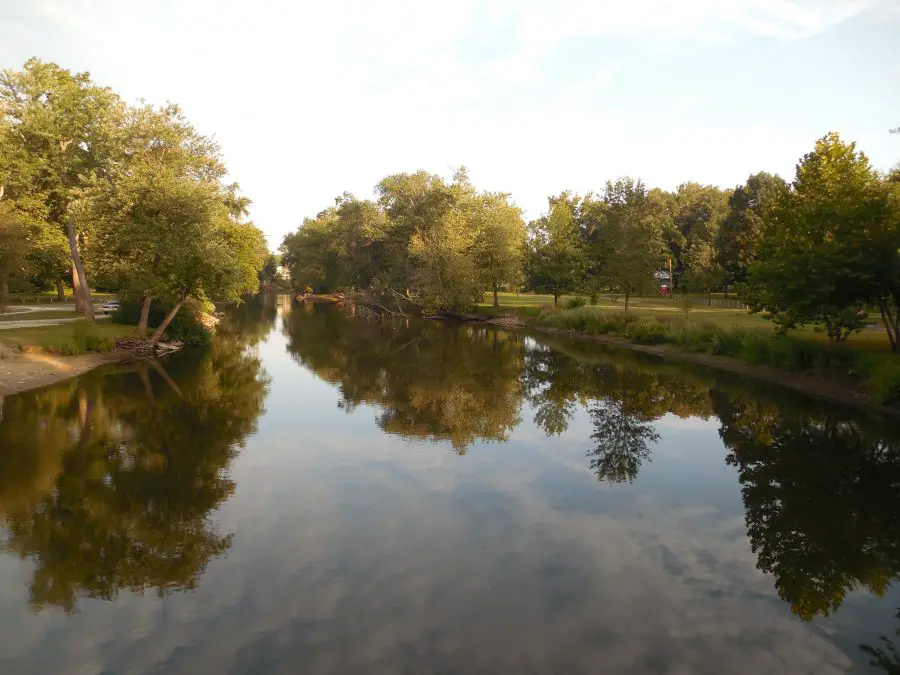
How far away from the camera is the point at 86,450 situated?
1725 cm

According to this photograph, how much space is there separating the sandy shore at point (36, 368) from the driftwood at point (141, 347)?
2.78 meters

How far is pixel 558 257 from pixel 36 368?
5386 cm

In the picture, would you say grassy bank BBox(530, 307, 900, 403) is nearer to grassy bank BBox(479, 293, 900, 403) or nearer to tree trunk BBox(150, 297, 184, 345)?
grassy bank BBox(479, 293, 900, 403)

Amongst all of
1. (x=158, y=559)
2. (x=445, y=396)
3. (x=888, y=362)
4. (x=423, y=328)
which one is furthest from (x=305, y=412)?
(x=423, y=328)

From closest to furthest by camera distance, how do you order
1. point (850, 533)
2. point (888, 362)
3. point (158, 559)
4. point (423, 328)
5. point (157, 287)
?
1. point (158, 559)
2. point (850, 533)
3. point (888, 362)
4. point (157, 287)
5. point (423, 328)

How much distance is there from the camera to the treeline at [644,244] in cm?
2486

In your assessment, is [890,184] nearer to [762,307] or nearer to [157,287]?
[762,307]

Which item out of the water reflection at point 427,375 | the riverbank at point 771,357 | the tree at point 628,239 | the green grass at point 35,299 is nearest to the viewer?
the water reflection at point 427,375

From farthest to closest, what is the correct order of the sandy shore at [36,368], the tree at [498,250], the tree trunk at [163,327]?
1. the tree at [498,250]
2. the tree trunk at [163,327]
3. the sandy shore at [36,368]

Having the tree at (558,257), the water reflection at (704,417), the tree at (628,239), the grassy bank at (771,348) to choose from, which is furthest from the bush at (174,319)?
the tree at (558,257)

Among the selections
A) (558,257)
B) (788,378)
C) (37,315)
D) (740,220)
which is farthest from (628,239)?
(37,315)

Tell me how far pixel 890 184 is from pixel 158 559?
34944mm

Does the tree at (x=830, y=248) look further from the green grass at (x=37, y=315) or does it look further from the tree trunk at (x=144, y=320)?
the green grass at (x=37, y=315)

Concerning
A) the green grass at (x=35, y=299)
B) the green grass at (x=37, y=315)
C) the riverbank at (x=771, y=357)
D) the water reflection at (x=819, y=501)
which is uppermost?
the green grass at (x=35, y=299)
